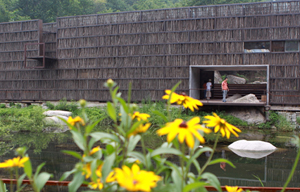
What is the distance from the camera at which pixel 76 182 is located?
146cm

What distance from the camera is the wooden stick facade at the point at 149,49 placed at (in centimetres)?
1392

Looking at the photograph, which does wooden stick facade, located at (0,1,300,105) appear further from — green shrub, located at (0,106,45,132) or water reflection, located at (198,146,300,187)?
water reflection, located at (198,146,300,187)

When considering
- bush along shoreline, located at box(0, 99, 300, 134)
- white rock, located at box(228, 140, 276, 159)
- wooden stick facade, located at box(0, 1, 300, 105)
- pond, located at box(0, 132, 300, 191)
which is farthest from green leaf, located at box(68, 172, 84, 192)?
wooden stick facade, located at box(0, 1, 300, 105)

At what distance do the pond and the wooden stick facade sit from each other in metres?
5.21

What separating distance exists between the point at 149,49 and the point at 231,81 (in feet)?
60.3

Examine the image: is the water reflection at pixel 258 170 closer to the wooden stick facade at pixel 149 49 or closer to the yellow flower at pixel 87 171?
the yellow flower at pixel 87 171

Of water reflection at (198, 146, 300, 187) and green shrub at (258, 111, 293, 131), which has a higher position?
green shrub at (258, 111, 293, 131)

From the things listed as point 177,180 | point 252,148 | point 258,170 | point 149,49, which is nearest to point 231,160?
point 258,170

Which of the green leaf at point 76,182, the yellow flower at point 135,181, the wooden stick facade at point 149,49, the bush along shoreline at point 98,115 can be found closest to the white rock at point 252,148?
the bush along shoreline at point 98,115

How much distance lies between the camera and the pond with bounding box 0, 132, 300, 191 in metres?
6.28

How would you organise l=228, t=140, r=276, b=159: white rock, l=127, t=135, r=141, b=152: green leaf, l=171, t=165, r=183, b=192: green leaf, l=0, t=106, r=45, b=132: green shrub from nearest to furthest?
l=171, t=165, r=183, b=192: green leaf < l=127, t=135, r=141, b=152: green leaf < l=228, t=140, r=276, b=159: white rock < l=0, t=106, r=45, b=132: green shrub

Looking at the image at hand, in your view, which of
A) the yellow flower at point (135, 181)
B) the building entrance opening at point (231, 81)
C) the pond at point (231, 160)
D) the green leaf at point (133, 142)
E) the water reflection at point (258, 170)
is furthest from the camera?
the building entrance opening at point (231, 81)

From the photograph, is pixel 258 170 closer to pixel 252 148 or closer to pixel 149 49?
pixel 252 148

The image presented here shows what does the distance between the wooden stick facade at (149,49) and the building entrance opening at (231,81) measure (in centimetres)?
41
